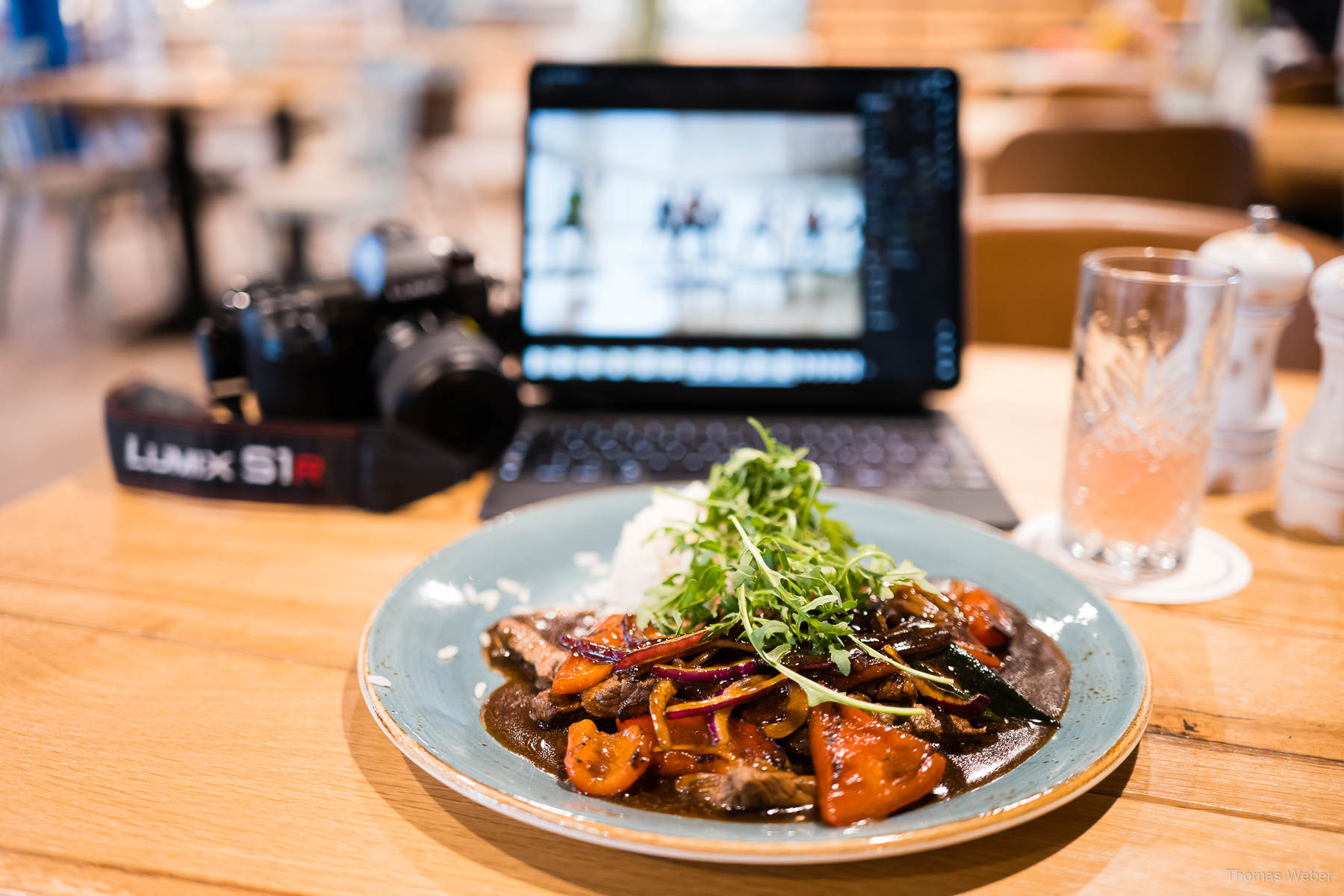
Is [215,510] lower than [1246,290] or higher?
lower

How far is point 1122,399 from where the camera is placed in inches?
32.7

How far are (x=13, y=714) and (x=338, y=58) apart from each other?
7612 mm

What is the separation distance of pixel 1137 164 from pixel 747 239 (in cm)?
156

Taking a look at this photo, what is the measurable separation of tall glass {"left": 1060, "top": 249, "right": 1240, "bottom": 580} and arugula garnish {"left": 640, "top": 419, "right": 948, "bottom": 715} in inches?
9.1

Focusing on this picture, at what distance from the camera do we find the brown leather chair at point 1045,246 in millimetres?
1688

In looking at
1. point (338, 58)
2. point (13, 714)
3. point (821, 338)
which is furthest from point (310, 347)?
point (338, 58)

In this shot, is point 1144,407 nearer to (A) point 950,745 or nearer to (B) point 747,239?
(A) point 950,745

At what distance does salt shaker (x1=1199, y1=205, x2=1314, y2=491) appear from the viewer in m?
0.94

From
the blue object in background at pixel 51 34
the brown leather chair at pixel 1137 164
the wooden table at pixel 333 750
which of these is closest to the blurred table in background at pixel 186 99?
the blue object in background at pixel 51 34

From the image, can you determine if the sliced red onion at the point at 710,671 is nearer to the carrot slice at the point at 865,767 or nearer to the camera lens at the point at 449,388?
the carrot slice at the point at 865,767

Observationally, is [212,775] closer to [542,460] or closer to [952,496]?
[542,460]

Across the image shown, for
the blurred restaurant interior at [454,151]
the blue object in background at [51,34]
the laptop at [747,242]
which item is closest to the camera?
the laptop at [747,242]

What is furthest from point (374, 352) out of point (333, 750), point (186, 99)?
point (186, 99)

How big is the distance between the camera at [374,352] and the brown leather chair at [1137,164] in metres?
1.74
